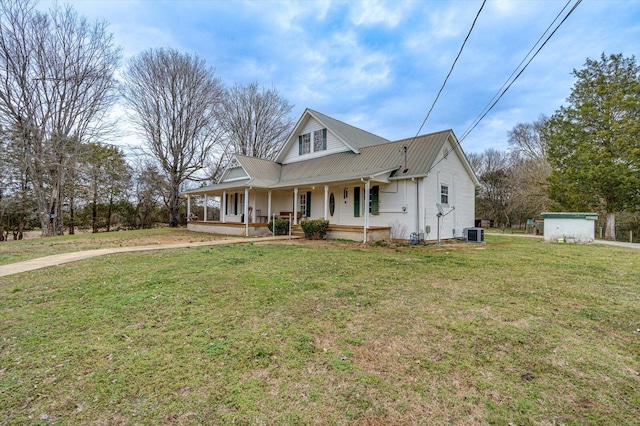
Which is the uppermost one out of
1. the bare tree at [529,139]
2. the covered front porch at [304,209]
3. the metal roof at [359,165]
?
the bare tree at [529,139]

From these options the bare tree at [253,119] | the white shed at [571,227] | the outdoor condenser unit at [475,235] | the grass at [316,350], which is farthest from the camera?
the bare tree at [253,119]

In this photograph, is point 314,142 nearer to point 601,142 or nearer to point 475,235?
point 475,235

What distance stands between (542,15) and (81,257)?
13.1 meters

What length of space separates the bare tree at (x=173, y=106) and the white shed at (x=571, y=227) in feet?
84.3

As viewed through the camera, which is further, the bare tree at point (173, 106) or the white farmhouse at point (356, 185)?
the bare tree at point (173, 106)

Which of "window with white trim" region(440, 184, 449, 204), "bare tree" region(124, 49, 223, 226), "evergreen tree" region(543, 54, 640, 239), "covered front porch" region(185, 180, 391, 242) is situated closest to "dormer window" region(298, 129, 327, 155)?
"covered front porch" region(185, 180, 391, 242)

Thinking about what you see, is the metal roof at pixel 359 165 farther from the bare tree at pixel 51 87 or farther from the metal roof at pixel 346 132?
the bare tree at pixel 51 87

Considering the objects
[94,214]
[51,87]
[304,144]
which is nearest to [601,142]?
[304,144]

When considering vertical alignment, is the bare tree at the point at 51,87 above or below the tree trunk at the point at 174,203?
above

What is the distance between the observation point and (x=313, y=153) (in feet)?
61.8

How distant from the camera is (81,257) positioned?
8297mm

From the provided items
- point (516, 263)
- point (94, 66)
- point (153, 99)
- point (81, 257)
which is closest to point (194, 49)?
point (153, 99)

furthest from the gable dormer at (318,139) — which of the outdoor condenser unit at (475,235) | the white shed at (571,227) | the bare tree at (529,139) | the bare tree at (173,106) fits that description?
the bare tree at (529,139)

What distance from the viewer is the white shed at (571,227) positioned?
12453 millimetres
